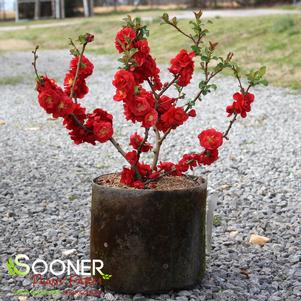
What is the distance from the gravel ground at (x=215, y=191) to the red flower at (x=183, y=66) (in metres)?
0.94

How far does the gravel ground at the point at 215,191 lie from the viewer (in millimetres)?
3424

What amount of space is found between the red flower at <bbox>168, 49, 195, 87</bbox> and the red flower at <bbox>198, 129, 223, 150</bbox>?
28 cm

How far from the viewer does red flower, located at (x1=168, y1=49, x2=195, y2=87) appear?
10.8 feet

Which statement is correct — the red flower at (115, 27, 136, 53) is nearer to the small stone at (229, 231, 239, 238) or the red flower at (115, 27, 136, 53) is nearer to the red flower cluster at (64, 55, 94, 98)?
the red flower cluster at (64, 55, 94, 98)

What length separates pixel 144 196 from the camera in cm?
304

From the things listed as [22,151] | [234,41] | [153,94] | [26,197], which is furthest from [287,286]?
[234,41]

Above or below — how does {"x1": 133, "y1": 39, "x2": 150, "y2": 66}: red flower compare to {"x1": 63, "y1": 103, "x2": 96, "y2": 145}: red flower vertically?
above

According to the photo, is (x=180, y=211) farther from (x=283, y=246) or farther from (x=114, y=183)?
(x=283, y=246)

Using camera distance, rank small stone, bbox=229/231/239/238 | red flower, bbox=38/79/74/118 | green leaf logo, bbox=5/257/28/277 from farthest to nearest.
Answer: small stone, bbox=229/231/239/238, green leaf logo, bbox=5/257/28/277, red flower, bbox=38/79/74/118

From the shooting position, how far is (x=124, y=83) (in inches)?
119

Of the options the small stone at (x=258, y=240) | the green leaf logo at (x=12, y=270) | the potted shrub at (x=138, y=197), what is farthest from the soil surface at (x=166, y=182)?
the small stone at (x=258, y=240)

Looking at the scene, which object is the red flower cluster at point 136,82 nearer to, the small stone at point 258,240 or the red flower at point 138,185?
the red flower at point 138,185

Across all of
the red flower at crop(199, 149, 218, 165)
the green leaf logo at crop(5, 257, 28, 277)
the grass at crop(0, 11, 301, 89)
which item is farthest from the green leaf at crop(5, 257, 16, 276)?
the grass at crop(0, 11, 301, 89)

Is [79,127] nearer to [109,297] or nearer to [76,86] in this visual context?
[76,86]
